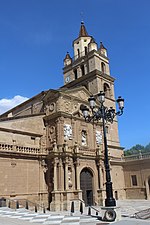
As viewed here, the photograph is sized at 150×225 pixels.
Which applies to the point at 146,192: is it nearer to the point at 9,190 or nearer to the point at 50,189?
the point at 50,189

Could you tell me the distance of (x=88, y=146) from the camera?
30.8 m

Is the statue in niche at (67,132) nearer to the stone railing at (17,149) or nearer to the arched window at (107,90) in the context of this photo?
the stone railing at (17,149)

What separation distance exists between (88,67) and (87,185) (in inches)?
842

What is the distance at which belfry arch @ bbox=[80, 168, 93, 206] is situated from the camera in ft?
89.8

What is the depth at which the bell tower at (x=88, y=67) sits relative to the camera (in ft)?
130

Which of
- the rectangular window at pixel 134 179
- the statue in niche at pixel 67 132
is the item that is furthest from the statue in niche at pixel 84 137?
the rectangular window at pixel 134 179

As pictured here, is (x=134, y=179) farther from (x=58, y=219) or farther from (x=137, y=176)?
Answer: (x=58, y=219)

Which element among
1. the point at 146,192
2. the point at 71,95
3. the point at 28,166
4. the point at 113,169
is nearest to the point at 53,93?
the point at 71,95

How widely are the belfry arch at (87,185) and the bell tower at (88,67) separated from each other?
14.9 meters

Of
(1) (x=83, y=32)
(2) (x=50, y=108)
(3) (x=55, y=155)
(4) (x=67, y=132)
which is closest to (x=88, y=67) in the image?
(1) (x=83, y=32)

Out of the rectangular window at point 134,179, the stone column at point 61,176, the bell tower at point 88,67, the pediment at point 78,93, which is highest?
the bell tower at point 88,67

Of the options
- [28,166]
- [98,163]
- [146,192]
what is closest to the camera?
[28,166]

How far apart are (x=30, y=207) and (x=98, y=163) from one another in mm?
10509

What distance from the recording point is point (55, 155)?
25.0 metres
